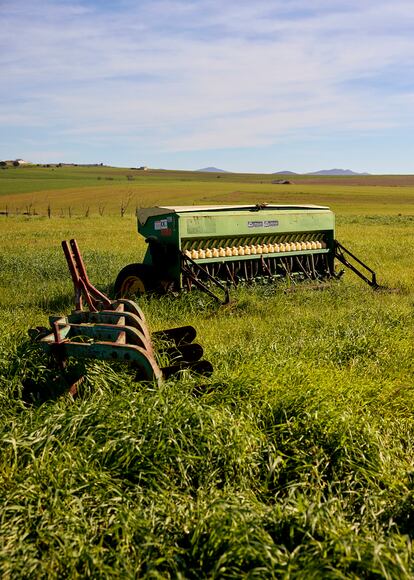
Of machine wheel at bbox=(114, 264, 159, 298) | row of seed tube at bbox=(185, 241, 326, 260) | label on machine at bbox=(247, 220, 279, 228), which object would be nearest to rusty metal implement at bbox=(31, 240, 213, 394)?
machine wheel at bbox=(114, 264, 159, 298)

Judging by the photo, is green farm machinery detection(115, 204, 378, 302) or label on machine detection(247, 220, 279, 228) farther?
label on machine detection(247, 220, 279, 228)

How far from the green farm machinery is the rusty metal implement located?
3.17 meters

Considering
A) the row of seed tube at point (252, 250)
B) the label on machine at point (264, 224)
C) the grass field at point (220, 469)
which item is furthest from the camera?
the label on machine at point (264, 224)

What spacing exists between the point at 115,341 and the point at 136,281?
4781 millimetres

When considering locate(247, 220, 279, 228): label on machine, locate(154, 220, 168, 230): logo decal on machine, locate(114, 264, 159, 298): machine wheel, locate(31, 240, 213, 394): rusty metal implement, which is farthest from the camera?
locate(247, 220, 279, 228): label on machine

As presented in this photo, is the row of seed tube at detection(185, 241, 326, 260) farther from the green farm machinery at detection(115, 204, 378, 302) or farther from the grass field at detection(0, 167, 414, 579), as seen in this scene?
the grass field at detection(0, 167, 414, 579)

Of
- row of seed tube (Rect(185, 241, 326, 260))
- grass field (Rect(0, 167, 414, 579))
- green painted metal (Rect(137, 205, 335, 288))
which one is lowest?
grass field (Rect(0, 167, 414, 579))

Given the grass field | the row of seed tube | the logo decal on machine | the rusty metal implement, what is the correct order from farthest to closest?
1. the row of seed tube
2. the logo decal on machine
3. the rusty metal implement
4. the grass field

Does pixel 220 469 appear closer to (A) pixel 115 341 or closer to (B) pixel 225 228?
(A) pixel 115 341

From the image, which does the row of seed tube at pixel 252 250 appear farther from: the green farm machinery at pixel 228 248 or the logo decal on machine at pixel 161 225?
the logo decal on machine at pixel 161 225

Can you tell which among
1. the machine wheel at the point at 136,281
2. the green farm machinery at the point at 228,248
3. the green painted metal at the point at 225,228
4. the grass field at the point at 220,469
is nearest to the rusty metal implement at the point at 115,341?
the grass field at the point at 220,469

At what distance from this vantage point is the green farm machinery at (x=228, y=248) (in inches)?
389

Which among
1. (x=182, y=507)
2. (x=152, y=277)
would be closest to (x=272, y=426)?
(x=182, y=507)

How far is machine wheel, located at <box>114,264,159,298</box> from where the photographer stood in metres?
9.79
